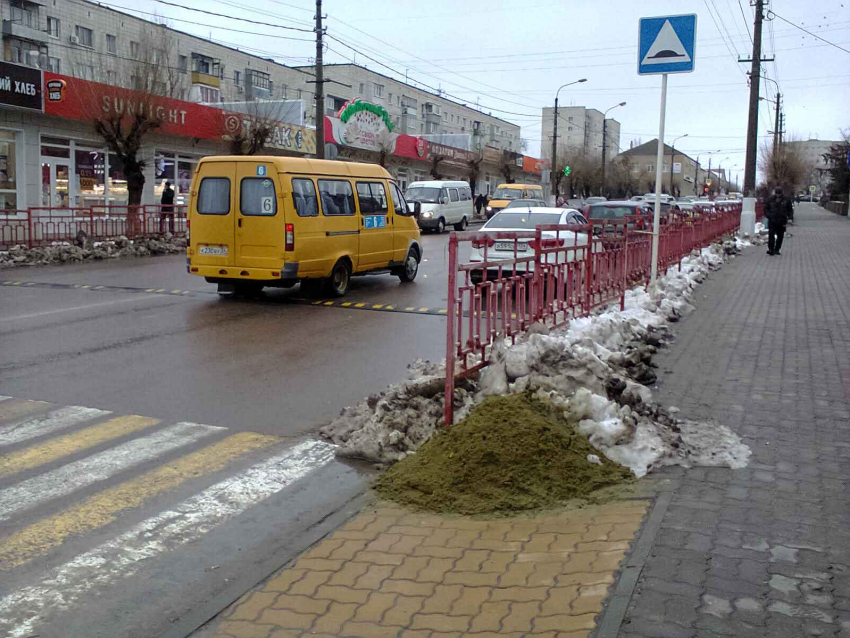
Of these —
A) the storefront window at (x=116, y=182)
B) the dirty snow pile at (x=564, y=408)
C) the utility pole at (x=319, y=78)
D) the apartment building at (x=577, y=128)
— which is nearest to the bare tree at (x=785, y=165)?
the apartment building at (x=577, y=128)

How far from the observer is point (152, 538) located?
173 inches

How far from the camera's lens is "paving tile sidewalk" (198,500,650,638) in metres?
3.48

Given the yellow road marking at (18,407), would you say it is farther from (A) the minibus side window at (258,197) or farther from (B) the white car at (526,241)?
(A) the minibus side window at (258,197)

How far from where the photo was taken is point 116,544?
432cm

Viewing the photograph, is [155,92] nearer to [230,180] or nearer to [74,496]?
[230,180]

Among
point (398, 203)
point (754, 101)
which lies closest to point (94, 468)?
point (398, 203)

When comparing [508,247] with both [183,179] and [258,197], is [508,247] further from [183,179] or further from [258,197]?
[183,179]

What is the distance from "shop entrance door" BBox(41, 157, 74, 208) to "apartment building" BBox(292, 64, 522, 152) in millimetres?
31406

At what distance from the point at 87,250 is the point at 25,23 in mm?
33264

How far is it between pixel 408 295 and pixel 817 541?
10.8 metres

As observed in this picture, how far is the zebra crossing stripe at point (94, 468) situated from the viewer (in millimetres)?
4871

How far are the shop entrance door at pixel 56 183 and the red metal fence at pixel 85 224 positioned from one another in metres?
5.22

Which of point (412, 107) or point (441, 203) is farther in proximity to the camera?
point (412, 107)

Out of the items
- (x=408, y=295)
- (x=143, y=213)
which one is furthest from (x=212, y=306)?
(x=143, y=213)
